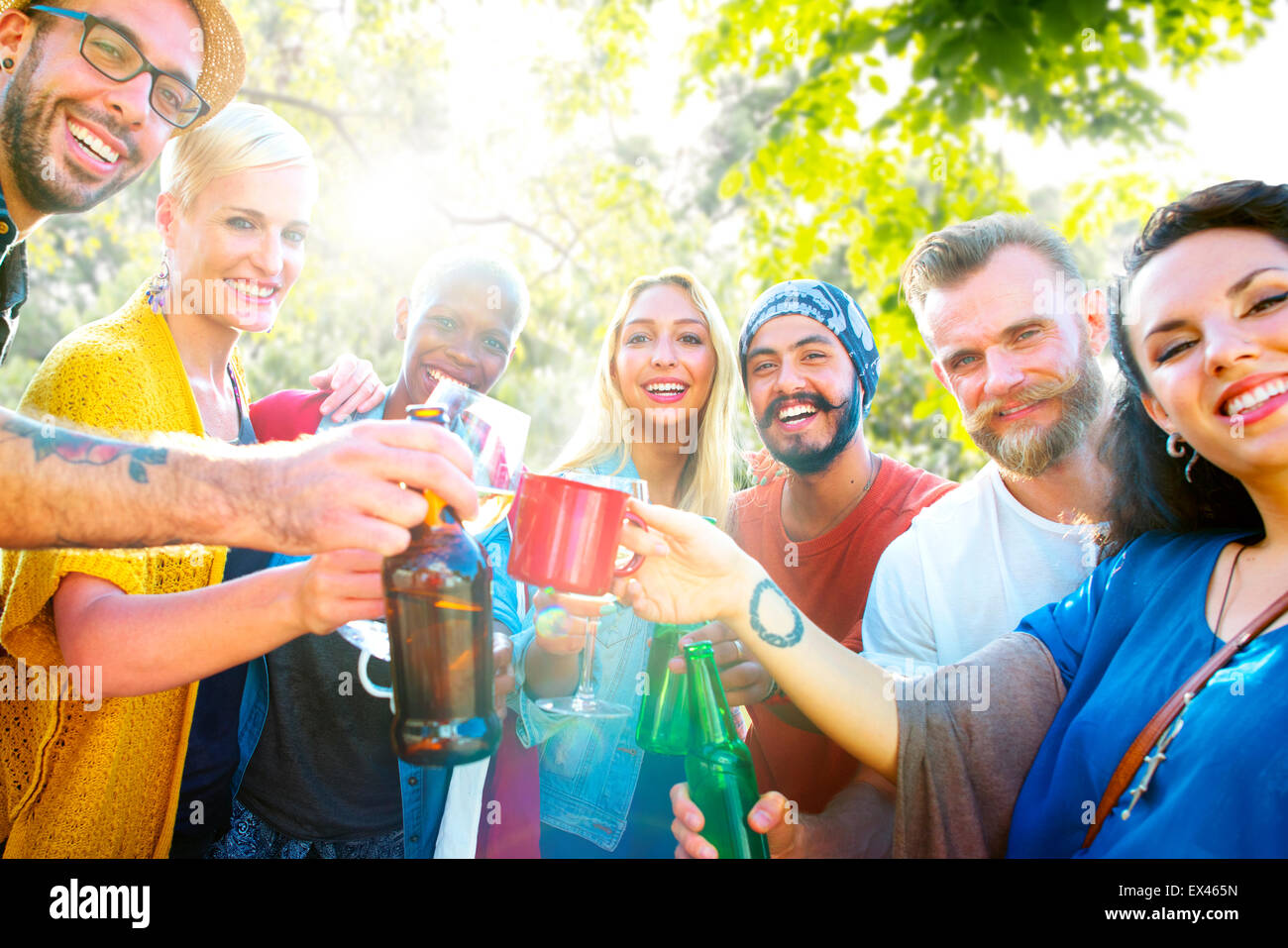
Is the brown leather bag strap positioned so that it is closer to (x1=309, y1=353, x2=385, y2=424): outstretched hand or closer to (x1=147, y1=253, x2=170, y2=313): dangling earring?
(x1=309, y1=353, x2=385, y2=424): outstretched hand

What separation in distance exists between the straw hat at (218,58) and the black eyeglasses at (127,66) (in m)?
0.08

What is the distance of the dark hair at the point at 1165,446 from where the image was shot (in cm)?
186

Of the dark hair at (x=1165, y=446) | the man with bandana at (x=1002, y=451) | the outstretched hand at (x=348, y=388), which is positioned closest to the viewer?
the dark hair at (x=1165, y=446)

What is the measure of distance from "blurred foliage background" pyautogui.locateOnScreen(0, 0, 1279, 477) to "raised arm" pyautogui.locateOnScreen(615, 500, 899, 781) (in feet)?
10.2

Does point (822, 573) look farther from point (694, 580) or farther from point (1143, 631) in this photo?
point (1143, 631)

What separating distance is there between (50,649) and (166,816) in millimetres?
500

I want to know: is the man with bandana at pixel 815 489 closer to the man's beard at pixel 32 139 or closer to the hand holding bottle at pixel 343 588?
the hand holding bottle at pixel 343 588

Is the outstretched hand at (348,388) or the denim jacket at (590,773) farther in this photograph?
the outstretched hand at (348,388)

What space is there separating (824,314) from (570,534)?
1.84 meters

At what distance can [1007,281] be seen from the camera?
9.08 ft

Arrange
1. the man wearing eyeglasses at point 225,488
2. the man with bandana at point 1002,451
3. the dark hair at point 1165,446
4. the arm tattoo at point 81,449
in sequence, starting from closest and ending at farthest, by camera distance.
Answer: the man wearing eyeglasses at point 225,488 < the arm tattoo at point 81,449 < the dark hair at point 1165,446 < the man with bandana at point 1002,451

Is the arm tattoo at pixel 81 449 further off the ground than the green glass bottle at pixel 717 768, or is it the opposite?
the arm tattoo at pixel 81 449

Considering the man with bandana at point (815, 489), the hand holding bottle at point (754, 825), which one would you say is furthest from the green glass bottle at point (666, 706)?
the man with bandana at point (815, 489)

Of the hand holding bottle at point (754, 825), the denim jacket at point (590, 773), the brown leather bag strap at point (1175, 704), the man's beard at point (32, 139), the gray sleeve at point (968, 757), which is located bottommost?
the denim jacket at point (590, 773)
